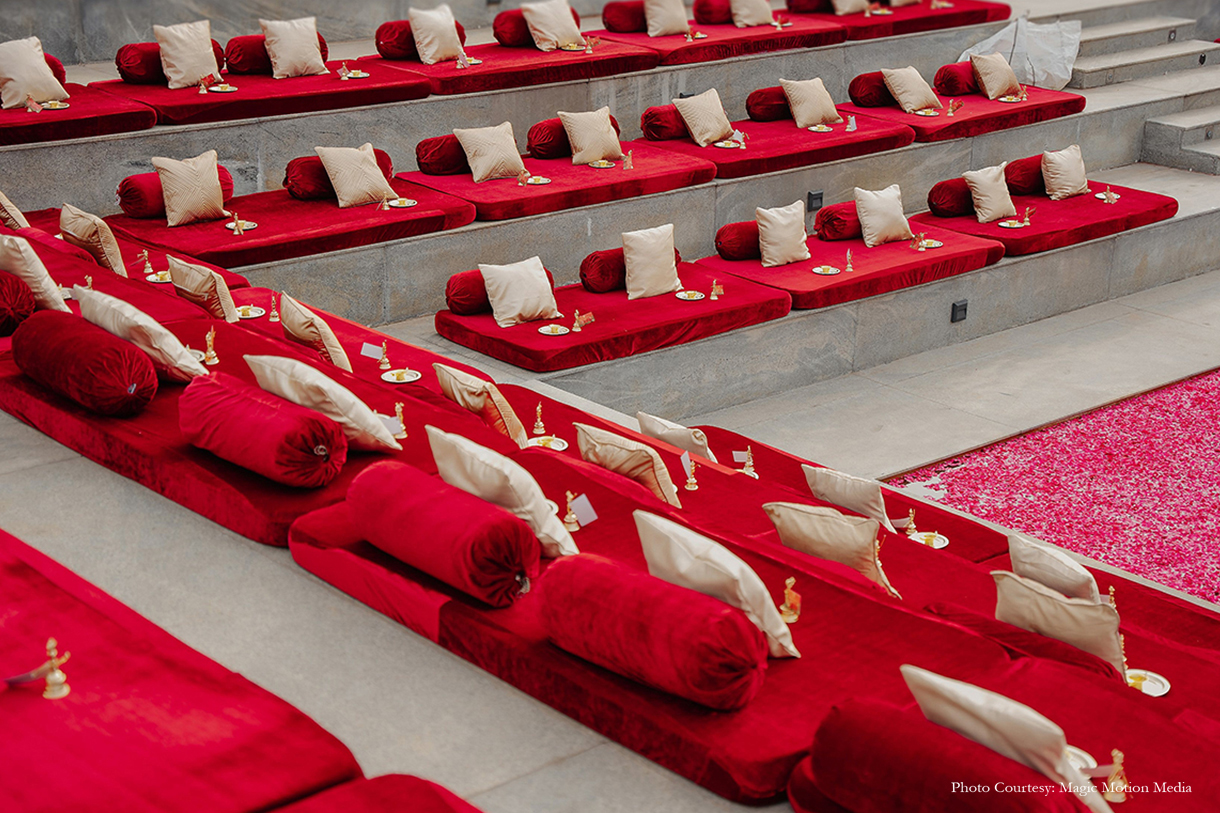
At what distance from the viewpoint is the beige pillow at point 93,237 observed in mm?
5703

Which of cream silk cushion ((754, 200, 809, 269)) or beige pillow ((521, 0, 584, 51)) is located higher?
beige pillow ((521, 0, 584, 51))

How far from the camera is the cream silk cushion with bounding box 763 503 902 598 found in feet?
12.3

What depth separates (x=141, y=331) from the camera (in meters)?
4.29

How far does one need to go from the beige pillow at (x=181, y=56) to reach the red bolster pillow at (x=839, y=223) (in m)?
3.31

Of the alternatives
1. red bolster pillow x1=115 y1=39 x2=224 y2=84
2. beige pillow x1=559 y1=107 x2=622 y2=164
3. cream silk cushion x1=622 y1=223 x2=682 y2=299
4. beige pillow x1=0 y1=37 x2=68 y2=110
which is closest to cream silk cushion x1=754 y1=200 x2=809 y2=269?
cream silk cushion x1=622 y1=223 x2=682 y2=299

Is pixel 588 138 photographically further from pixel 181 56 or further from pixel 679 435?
pixel 679 435

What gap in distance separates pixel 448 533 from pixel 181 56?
4900 mm

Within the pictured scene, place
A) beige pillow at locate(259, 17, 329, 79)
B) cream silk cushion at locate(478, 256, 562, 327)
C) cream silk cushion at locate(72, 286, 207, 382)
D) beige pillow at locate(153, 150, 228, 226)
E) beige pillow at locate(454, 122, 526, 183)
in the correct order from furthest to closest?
beige pillow at locate(259, 17, 329, 79)
beige pillow at locate(454, 122, 526, 183)
beige pillow at locate(153, 150, 228, 226)
cream silk cushion at locate(478, 256, 562, 327)
cream silk cushion at locate(72, 286, 207, 382)

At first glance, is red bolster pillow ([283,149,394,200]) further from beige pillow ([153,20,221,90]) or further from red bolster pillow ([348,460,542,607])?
red bolster pillow ([348,460,542,607])

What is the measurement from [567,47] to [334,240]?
276 cm

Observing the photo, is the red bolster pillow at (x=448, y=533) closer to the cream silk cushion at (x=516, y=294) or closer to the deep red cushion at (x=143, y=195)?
the cream silk cushion at (x=516, y=294)

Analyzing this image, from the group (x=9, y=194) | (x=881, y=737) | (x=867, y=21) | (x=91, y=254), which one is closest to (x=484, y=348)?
(x=91, y=254)

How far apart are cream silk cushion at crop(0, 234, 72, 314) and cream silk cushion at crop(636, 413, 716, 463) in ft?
6.62

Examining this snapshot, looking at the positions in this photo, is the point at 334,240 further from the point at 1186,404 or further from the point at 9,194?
the point at 1186,404
